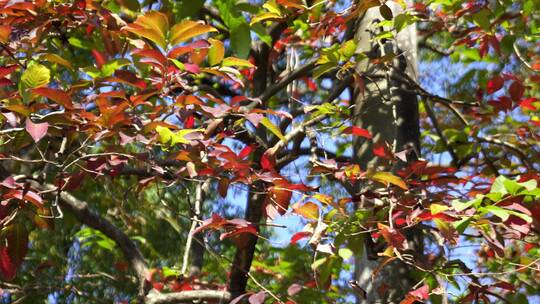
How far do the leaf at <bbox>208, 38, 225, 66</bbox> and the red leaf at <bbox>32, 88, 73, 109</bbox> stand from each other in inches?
14.0

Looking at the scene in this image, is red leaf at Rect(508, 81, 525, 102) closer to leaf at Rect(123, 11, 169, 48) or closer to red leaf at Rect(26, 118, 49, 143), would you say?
leaf at Rect(123, 11, 169, 48)

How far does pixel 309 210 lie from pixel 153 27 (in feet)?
2.00

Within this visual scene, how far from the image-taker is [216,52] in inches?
69.0

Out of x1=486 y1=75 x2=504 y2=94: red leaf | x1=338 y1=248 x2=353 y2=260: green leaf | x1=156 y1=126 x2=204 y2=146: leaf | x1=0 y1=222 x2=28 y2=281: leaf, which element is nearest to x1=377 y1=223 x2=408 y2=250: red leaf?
x1=338 y1=248 x2=353 y2=260: green leaf

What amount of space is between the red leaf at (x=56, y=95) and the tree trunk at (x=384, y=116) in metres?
0.92

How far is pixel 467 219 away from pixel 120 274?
2.32 m

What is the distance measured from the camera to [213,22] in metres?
3.53

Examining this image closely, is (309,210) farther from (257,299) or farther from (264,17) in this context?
(264,17)

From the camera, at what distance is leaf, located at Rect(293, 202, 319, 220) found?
1846 mm

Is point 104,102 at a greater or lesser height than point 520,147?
greater

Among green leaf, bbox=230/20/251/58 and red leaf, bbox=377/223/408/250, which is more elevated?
green leaf, bbox=230/20/251/58

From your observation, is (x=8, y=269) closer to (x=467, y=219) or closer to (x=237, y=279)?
(x=237, y=279)

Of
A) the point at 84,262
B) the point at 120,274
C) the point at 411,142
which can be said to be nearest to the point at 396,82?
the point at 411,142

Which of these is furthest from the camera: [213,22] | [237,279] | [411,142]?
[213,22]
